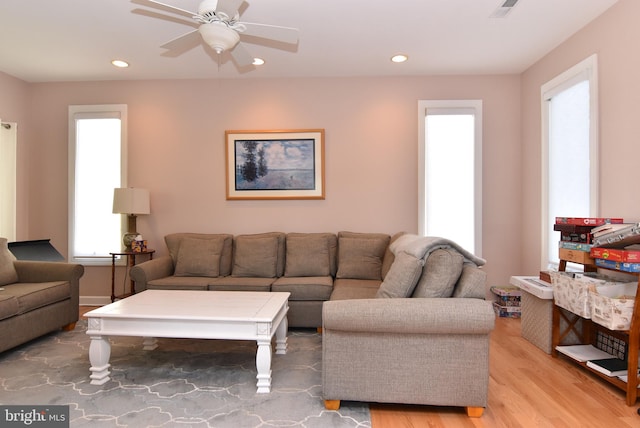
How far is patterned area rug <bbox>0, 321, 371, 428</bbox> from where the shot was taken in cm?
200

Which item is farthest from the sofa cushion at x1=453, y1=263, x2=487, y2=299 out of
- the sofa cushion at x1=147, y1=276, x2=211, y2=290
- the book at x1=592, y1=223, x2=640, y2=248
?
the sofa cushion at x1=147, y1=276, x2=211, y2=290

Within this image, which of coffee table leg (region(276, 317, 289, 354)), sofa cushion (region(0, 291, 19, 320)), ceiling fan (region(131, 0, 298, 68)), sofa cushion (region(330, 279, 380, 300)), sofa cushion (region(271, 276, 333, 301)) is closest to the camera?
ceiling fan (region(131, 0, 298, 68))

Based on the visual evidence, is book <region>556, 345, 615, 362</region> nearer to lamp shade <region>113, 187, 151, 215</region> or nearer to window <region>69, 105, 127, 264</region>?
lamp shade <region>113, 187, 151, 215</region>

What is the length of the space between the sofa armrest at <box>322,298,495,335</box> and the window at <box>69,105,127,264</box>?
11.4 feet

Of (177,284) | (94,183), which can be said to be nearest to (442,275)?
(177,284)

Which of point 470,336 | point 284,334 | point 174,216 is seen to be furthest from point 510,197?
point 174,216

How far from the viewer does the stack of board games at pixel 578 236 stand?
2.59 meters

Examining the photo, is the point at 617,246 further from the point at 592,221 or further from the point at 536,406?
the point at 536,406

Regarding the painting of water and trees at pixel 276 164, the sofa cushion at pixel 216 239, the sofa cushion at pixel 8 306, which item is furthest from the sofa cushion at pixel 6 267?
the painting of water and trees at pixel 276 164

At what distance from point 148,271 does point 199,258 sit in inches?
20.0

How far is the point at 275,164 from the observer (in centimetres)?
426

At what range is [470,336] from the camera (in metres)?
1.99

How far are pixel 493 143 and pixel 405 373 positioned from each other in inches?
124

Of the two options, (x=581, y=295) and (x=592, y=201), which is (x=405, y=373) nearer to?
(x=581, y=295)
